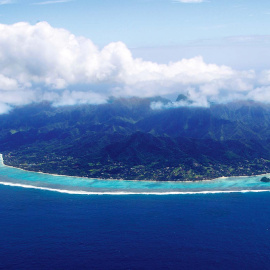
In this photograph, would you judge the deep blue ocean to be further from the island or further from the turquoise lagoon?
the island

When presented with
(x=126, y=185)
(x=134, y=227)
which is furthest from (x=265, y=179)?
(x=134, y=227)

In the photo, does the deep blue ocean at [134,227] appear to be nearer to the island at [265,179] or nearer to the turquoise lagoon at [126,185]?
the turquoise lagoon at [126,185]

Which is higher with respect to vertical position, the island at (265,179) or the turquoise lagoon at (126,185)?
the turquoise lagoon at (126,185)

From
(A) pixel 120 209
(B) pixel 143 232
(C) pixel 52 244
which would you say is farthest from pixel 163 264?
(A) pixel 120 209

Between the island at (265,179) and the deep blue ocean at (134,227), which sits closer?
the deep blue ocean at (134,227)

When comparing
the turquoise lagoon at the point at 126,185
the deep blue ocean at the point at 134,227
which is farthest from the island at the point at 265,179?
the deep blue ocean at the point at 134,227

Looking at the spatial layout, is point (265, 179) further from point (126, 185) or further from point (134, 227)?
point (134, 227)
